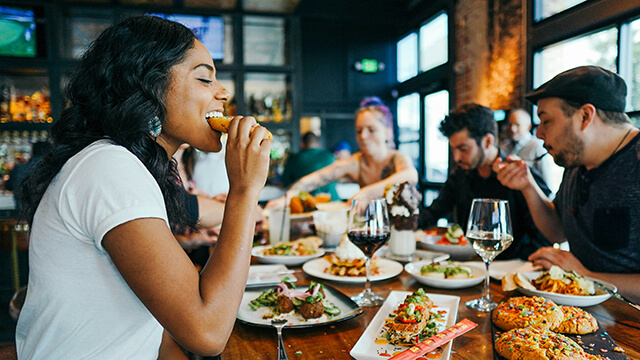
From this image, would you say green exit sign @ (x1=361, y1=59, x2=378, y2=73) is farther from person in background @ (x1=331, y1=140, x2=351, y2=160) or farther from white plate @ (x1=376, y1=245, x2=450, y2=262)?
white plate @ (x1=376, y1=245, x2=450, y2=262)

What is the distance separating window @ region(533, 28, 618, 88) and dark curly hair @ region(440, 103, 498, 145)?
219 cm

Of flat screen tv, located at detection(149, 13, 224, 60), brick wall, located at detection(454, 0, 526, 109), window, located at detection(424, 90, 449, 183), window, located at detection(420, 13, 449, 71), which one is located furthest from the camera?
window, located at detection(424, 90, 449, 183)

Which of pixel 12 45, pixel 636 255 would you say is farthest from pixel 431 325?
pixel 12 45

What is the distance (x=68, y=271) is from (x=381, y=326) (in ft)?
2.30

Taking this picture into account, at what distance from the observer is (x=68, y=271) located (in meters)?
0.86

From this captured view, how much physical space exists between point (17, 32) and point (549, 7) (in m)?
6.05

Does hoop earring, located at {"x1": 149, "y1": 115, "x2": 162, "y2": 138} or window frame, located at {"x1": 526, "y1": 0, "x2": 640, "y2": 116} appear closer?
hoop earring, located at {"x1": 149, "y1": 115, "x2": 162, "y2": 138}

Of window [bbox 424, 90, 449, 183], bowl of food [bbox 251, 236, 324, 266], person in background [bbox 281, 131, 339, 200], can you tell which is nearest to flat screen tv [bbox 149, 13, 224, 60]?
person in background [bbox 281, 131, 339, 200]

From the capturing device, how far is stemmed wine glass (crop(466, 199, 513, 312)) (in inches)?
45.5

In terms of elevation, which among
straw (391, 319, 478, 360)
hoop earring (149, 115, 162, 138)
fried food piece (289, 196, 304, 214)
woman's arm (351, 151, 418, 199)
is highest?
hoop earring (149, 115, 162, 138)

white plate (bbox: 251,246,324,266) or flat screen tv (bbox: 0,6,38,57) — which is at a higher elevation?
flat screen tv (bbox: 0,6,38,57)

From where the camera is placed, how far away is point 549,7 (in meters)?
4.55

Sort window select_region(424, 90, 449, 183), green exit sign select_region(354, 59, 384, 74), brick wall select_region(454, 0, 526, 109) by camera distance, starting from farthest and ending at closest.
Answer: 1. green exit sign select_region(354, 59, 384, 74)
2. window select_region(424, 90, 449, 183)
3. brick wall select_region(454, 0, 526, 109)

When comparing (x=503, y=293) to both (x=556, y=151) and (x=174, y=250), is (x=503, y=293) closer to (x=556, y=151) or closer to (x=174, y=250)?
(x=556, y=151)
